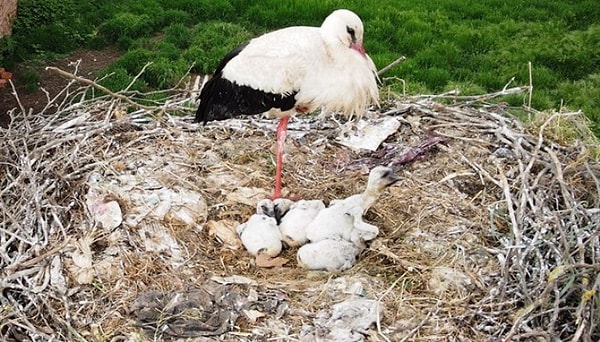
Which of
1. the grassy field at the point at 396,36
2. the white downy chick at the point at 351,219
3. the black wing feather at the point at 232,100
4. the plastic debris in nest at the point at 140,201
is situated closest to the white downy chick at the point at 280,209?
the white downy chick at the point at 351,219

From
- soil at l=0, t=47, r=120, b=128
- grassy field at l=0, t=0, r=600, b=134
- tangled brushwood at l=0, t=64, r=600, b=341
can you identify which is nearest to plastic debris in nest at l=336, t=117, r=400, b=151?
tangled brushwood at l=0, t=64, r=600, b=341

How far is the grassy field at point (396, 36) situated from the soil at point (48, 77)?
0.12 meters

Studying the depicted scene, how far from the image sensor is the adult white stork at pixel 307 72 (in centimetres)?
422

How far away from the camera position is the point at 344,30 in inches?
166

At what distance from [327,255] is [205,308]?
2.12 feet

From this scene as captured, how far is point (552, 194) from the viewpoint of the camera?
4160mm

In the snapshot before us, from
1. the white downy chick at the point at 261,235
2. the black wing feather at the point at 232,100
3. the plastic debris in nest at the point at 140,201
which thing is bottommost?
the white downy chick at the point at 261,235

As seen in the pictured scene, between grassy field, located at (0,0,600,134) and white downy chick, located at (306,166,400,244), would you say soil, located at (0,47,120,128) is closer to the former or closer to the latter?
grassy field, located at (0,0,600,134)

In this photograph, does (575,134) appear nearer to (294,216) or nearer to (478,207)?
(478,207)

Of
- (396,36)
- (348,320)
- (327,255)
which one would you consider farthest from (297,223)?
(396,36)

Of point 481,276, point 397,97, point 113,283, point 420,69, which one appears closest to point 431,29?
point 420,69

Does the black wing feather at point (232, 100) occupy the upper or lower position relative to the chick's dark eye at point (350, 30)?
lower

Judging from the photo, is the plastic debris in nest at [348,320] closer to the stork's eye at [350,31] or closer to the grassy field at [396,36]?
the stork's eye at [350,31]

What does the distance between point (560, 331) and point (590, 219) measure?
701 millimetres
